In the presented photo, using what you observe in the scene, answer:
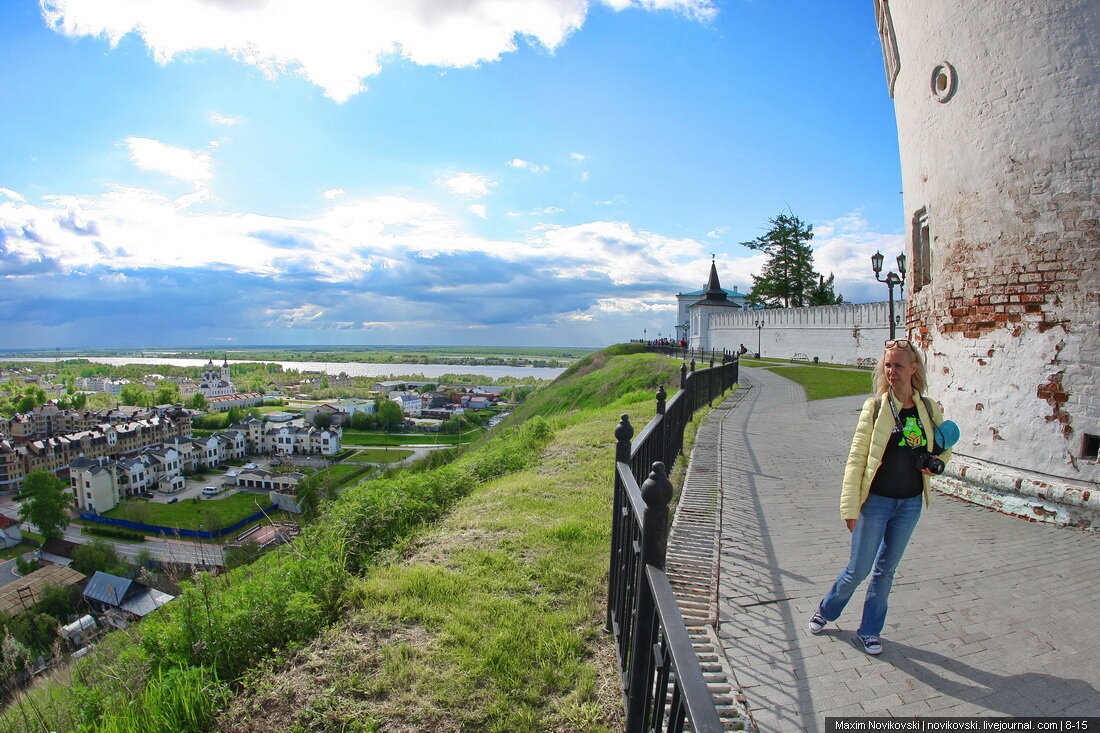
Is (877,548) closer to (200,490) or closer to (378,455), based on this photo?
(378,455)

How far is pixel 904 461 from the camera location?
9.15 feet

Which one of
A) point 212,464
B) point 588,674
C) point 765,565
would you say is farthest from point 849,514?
point 212,464

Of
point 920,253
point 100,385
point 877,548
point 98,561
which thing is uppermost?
point 920,253

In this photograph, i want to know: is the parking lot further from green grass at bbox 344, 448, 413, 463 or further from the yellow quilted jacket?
the yellow quilted jacket

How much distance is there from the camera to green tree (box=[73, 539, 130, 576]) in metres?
18.8

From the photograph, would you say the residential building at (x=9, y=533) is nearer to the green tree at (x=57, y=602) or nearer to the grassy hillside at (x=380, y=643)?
the green tree at (x=57, y=602)

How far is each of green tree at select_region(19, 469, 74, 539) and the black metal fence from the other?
108 feet

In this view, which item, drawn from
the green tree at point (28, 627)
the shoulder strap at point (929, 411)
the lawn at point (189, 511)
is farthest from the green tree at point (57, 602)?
the shoulder strap at point (929, 411)

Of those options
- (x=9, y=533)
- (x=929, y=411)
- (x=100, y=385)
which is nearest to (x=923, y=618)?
(x=929, y=411)

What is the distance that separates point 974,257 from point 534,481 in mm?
5467

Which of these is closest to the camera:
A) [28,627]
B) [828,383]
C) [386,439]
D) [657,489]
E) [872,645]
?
[657,489]

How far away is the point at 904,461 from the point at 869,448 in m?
0.17

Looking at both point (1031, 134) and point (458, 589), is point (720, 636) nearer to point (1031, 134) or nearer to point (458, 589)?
point (458, 589)

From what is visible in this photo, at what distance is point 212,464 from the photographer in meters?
44.2
